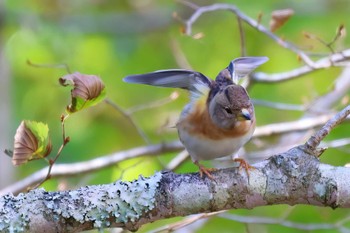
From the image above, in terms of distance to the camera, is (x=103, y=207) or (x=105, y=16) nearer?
(x=103, y=207)

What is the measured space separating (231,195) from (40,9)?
4.59 m

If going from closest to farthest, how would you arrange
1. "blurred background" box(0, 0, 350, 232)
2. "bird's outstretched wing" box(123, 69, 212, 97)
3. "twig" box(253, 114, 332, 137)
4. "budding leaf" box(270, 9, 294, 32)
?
"bird's outstretched wing" box(123, 69, 212, 97), "budding leaf" box(270, 9, 294, 32), "twig" box(253, 114, 332, 137), "blurred background" box(0, 0, 350, 232)

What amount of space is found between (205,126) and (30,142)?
693 millimetres

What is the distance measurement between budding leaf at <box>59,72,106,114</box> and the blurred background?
116 inches

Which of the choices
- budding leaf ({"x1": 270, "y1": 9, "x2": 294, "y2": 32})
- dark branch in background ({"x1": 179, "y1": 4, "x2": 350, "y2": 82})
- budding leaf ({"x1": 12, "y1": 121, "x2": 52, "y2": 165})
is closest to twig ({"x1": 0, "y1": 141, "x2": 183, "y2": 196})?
dark branch in background ({"x1": 179, "y1": 4, "x2": 350, "y2": 82})

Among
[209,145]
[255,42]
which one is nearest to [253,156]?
[209,145]

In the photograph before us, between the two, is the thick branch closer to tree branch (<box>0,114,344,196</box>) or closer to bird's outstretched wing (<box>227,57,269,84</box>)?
bird's outstretched wing (<box>227,57,269,84</box>)

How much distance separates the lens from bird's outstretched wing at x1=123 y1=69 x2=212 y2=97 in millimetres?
2416

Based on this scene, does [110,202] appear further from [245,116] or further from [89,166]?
[89,166]

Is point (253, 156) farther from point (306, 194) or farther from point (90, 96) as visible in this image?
point (90, 96)

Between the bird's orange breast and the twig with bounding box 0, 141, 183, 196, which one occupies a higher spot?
the bird's orange breast

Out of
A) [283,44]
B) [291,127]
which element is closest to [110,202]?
[283,44]

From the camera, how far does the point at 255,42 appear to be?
5.60 m

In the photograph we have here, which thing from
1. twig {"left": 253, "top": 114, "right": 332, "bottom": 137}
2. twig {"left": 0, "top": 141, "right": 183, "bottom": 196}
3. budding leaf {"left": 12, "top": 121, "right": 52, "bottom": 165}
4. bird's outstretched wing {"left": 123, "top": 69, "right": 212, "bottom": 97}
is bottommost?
twig {"left": 0, "top": 141, "right": 183, "bottom": 196}
